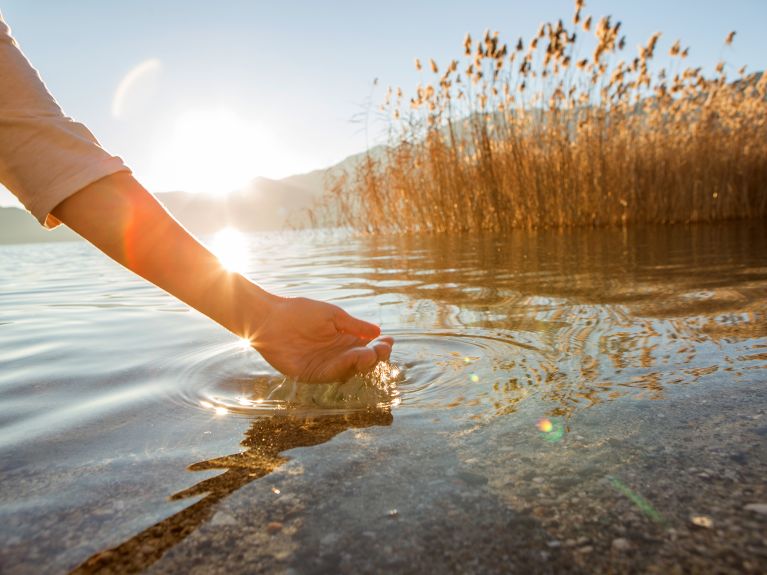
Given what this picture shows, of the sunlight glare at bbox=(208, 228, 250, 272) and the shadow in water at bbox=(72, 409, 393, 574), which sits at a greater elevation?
the sunlight glare at bbox=(208, 228, 250, 272)

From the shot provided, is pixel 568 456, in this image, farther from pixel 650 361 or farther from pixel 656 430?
pixel 650 361

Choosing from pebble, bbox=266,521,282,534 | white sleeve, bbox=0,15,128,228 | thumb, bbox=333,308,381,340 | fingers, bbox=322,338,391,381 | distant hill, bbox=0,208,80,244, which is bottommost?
pebble, bbox=266,521,282,534

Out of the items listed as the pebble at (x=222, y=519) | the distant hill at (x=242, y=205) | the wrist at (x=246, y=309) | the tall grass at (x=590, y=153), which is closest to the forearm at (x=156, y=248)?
the wrist at (x=246, y=309)

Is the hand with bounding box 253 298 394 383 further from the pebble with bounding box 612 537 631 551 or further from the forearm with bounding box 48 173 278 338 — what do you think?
the pebble with bounding box 612 537 631 551

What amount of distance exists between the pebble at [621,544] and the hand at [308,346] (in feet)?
2.48

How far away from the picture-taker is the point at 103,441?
42.0 inches

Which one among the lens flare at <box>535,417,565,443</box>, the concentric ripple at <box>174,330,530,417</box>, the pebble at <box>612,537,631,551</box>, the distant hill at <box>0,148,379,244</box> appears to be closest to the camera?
the pebble at <box>612,537,631,551</box>

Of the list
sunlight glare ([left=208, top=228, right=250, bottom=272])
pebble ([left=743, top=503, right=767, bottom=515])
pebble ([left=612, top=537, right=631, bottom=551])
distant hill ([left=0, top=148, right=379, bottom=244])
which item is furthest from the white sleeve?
distant hill ([left=0, top=148, right=379, bottom=244])

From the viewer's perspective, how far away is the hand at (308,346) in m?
1.32

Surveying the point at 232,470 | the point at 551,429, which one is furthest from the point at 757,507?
the point at 232,470

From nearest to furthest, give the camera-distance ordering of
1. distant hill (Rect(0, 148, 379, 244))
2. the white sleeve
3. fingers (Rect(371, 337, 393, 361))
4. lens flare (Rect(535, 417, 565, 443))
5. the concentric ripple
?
lens flare (Rect(535, 417, 565, 443))
the white sleeve
the concentric ripple
fingers (Rect(371, 337, 393, 361))
distant hill (Rect(0, 148, 379, 244))

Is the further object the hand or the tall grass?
the tall grass

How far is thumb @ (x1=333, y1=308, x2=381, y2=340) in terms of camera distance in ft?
4.84

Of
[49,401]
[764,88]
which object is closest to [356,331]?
[49,401]
